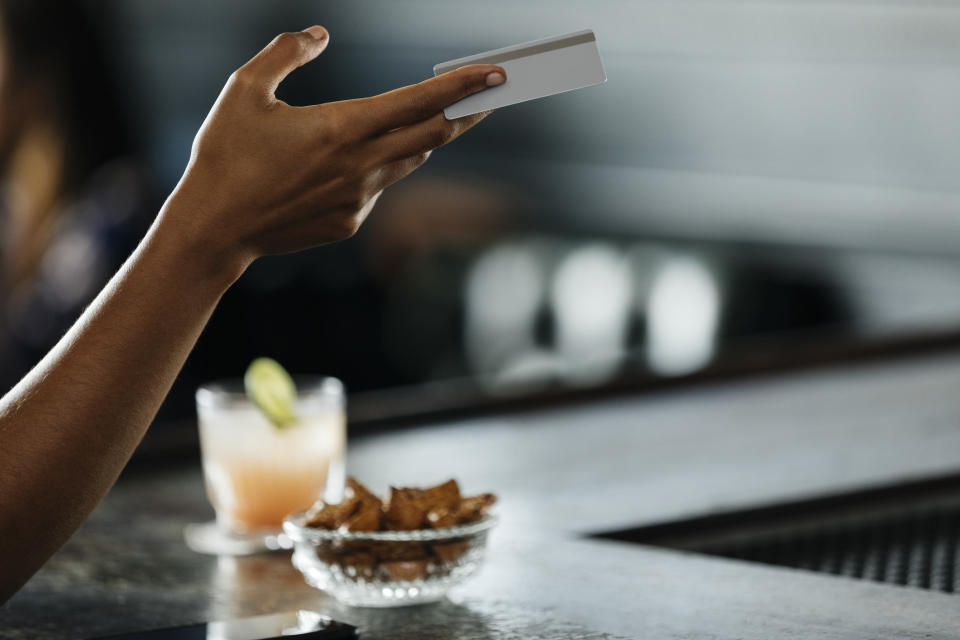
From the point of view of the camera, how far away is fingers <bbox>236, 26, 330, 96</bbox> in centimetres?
96

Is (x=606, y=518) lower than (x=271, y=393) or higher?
lower

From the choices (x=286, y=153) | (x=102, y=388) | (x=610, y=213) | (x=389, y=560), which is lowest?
(x=389, y=560)

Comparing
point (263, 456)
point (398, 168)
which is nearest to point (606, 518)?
point (263, 456)

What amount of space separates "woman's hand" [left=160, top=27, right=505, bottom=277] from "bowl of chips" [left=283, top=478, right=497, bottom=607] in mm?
249

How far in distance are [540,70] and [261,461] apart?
0.57 m

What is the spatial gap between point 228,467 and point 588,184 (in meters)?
3.92

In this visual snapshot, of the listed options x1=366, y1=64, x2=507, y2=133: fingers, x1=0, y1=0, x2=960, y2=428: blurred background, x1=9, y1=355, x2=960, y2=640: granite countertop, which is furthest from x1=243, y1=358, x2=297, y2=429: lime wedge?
x1=0, y1=0, x2=960, y2=428: blurred background

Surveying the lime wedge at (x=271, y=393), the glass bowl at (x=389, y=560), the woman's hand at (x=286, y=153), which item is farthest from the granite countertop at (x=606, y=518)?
the woman's hand at (x=286, y=153)

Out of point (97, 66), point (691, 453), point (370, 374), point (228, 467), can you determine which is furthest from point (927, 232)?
point (97, 66)

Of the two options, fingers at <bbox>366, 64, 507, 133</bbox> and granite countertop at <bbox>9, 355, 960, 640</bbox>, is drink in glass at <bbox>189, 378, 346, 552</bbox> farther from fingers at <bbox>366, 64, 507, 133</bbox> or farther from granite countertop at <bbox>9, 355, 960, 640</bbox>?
fingers at <bbox>366, 64, 507, 133</bbox>

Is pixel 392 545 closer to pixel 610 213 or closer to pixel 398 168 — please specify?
pixel 398 168

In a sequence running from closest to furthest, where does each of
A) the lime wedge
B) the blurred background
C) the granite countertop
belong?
the granite countertop, the lime wedge, the blurred background

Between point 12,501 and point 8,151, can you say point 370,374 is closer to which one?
point 8,151

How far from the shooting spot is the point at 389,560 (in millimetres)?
1081
